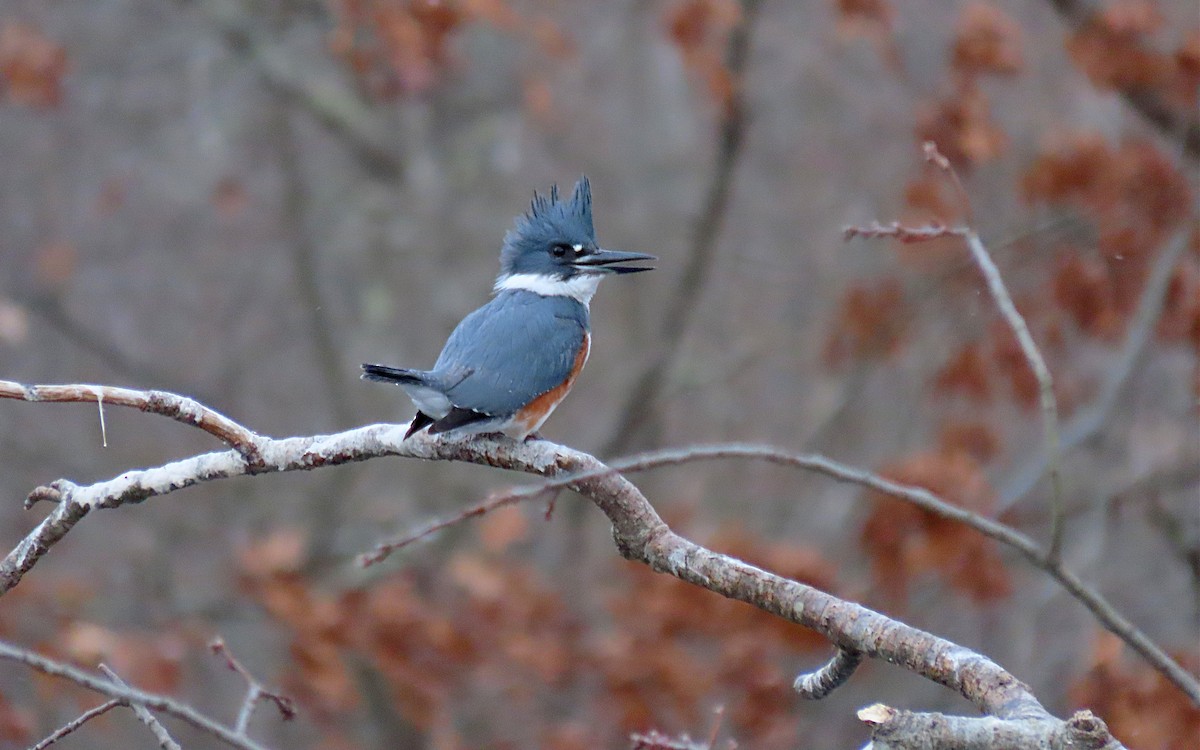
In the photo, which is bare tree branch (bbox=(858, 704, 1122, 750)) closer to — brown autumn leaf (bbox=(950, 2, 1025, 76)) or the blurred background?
the blurred background

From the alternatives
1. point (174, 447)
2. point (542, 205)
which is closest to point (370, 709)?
point (174, 447)

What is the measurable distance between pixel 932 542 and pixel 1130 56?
7.99 feet

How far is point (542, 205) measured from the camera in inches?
165

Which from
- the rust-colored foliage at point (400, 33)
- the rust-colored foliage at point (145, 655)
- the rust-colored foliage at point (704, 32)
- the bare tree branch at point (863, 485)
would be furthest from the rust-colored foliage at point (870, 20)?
the rust-colored foliage at point (145, 655)

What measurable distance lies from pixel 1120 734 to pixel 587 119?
260 inches

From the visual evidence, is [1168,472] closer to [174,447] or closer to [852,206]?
[852,206]

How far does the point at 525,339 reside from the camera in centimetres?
353

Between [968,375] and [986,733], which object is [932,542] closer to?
[968,375]

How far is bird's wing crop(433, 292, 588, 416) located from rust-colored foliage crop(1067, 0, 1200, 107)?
313 centimetres

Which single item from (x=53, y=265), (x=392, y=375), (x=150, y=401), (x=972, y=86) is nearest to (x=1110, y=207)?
(x=972, y=86)

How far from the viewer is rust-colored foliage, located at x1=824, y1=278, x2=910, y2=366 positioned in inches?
268

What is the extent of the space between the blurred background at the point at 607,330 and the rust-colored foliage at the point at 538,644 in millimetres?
26

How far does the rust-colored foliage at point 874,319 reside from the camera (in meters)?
6.81

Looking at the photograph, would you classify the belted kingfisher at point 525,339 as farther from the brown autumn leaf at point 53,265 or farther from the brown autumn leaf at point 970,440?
the brown autumn leaf at point 53,265
